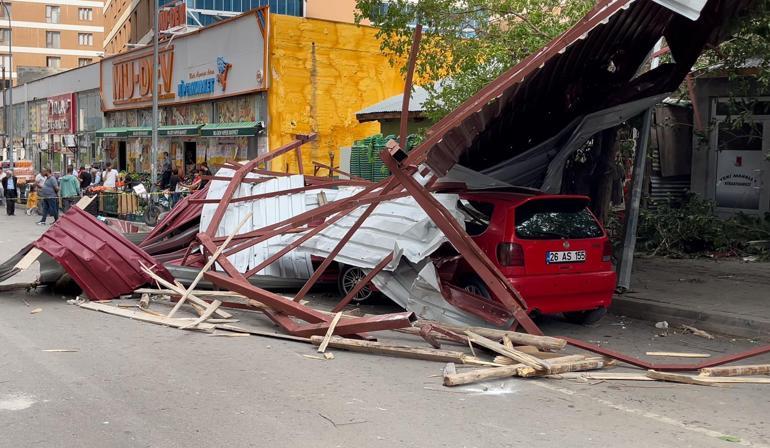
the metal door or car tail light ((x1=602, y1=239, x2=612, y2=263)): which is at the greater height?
the metal door

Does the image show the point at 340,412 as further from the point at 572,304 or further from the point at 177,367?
the point at 572,304

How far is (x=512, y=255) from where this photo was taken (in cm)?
831

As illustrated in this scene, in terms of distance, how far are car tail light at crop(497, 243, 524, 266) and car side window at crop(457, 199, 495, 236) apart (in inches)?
18.0

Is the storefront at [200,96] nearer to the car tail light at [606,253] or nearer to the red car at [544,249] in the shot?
the red car at [544,249]

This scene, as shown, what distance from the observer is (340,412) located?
18.7 feet

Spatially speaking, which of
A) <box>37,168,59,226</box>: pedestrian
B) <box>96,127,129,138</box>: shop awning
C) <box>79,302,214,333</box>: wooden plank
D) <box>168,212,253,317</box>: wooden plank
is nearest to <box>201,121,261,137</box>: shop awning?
<box>37,168,59,226</box>: pedestrian

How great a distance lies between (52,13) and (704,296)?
307 feet

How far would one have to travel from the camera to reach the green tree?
1236 cm

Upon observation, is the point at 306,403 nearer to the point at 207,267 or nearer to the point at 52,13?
the point at 207,267

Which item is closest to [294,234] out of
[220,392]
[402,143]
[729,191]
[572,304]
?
[402,143]

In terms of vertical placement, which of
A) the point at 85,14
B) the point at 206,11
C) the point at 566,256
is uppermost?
the point at 85,14

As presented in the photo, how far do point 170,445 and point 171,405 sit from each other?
0.89 meters

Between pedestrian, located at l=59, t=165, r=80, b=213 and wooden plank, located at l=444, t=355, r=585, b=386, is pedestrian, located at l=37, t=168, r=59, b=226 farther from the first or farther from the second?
wooden plank, located at l=444, t=355, r=585, b=386

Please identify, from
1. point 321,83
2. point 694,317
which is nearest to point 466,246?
point 694,317
